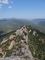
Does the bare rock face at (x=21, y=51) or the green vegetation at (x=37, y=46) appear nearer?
the bare rock face at (x=21, y=51)

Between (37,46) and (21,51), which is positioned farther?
(37,46)

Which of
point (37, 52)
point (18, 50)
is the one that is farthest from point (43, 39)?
point (18, 50)

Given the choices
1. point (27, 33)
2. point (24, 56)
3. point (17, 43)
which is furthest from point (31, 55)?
point (27, 33)

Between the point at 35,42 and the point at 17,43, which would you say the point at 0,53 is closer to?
the point at 17,43

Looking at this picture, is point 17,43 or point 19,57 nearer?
point 19,57

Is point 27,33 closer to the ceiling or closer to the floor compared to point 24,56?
closer to the ceiling

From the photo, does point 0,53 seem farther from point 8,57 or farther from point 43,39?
point 43,39

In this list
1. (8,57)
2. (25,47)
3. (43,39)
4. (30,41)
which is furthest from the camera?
(43,39)

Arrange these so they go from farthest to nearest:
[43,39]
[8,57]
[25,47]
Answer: [43,39], [25,47], [8,57]

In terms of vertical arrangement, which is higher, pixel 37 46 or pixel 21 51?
pixel 21 51

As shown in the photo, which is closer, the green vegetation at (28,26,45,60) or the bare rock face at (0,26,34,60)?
the bare rock face at (0,26,34,60)
